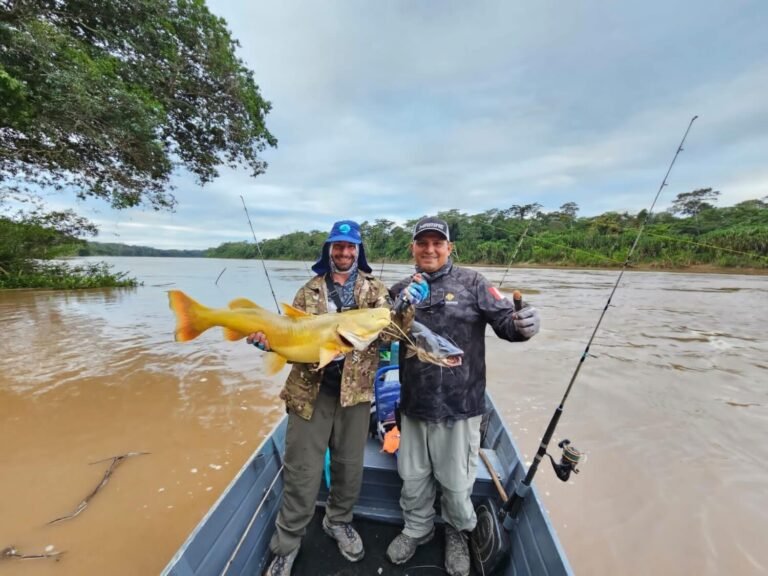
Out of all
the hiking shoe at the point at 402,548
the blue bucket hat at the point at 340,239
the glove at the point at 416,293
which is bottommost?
the hiking shoe at the point at 402,548

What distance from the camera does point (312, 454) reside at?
7.89 feet

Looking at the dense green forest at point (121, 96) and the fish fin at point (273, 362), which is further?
the dense green forest at point (121, 96)

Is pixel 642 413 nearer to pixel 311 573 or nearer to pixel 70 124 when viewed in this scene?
pixel 311 573

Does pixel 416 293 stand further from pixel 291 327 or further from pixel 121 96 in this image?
pixel 121 96

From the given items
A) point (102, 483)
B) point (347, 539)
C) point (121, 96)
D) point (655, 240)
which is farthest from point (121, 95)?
point (655, 240)

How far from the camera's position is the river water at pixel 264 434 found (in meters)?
3.26

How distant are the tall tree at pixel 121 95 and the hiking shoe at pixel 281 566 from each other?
8402 mm

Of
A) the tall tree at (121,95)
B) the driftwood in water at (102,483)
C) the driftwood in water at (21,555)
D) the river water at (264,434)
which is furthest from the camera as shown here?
the tall tree at (121,95)

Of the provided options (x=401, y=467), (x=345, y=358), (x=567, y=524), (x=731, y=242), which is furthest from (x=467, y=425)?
(x=731, y=242)

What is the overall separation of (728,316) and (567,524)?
17.0 m

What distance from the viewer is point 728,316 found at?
1450cm

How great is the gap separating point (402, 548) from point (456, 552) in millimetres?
403

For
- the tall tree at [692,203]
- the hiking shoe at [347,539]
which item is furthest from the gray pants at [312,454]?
the tall tree at [692,203]

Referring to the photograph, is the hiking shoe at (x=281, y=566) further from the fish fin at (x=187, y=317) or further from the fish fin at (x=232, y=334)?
the fish fin at (x=187, y=317)
